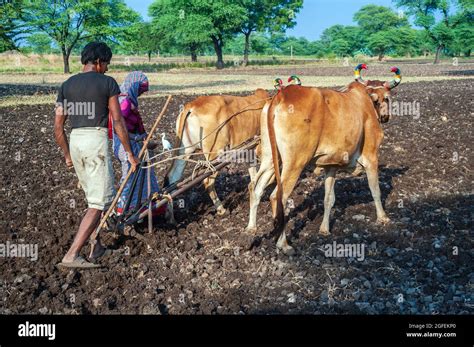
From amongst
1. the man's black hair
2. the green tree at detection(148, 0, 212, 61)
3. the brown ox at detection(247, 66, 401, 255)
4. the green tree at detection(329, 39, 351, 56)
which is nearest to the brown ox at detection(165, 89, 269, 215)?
the brown ox at detection(247, 66, 401, 255)

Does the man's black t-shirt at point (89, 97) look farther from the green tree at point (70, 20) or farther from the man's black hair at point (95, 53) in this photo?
the green tree at point (70, 20)

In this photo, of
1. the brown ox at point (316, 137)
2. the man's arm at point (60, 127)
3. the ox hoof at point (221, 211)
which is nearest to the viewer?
the man's arm at point (60, 127)

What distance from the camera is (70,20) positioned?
49.9 meters

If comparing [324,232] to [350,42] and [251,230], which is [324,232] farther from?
[350,42]

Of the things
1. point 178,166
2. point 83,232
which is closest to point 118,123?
point 83,232

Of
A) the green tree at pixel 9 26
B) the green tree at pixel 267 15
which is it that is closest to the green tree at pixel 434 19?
the green tree at pixel 267 15

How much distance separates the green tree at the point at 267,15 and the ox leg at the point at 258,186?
58.3m

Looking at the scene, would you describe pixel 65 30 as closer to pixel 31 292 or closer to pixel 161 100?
pixel 161 100

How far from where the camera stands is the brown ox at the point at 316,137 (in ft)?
21.5

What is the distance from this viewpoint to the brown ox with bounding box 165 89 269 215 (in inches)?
310

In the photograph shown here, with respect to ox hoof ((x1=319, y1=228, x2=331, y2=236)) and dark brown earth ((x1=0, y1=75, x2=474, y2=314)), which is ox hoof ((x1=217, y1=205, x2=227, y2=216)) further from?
ox hoof ((x1=319, y1=228, x2=331, y2=236))

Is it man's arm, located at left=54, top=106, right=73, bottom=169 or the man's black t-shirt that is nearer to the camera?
the man's black t-shirt

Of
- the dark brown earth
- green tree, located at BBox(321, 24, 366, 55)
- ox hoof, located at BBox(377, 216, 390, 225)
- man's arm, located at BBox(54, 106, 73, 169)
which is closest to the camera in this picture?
the dark brown earth

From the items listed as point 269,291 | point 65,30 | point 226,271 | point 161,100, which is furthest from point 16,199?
point 65,30
